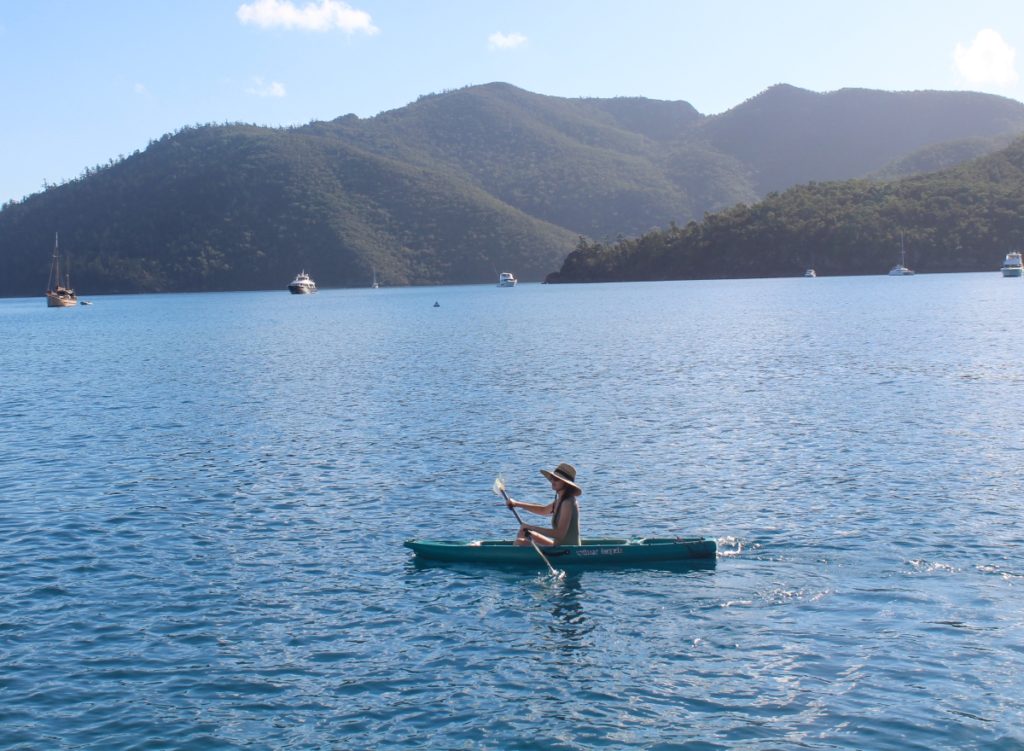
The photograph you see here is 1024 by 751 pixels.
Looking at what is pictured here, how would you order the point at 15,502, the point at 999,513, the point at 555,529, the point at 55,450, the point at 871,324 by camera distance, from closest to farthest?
the point at 555,529 < the point at 999,513 < the point at 15,502 < the point at 55,450 < the point at 871,324

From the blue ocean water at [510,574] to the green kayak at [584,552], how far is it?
13.9 inches

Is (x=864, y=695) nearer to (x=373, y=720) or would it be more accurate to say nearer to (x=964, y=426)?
(x=373, y=720)

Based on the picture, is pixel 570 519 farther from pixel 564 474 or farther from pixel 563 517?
pixel 564 474

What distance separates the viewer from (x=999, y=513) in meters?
22.8

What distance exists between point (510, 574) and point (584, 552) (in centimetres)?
147

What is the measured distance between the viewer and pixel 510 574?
2016 centimetres

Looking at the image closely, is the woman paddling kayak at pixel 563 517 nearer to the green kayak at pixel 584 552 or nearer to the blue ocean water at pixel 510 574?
the green kayak at pixel 584 552

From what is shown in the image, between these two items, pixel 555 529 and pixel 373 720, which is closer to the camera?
pixel 373 720

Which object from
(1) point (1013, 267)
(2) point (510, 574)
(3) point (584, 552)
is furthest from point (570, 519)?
(1) point (1013, 267)

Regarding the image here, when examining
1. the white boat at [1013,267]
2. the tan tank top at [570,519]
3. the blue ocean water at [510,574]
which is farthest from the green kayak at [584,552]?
the white boat at [1013,267]

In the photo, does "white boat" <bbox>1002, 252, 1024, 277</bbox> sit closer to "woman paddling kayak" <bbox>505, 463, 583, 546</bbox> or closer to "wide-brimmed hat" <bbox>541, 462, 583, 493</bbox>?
"woman paddling kayak" <bbox>505, 463, 583, 546</bbox>

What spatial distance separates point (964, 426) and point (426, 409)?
19.6 m

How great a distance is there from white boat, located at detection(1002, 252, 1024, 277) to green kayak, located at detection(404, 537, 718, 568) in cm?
17194

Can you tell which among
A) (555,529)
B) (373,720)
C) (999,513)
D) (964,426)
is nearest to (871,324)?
(964,426)
